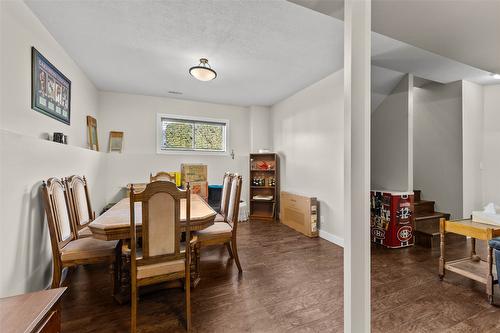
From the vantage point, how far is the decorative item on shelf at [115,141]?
434 centimetres

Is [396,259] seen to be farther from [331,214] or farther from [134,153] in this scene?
[134,153]

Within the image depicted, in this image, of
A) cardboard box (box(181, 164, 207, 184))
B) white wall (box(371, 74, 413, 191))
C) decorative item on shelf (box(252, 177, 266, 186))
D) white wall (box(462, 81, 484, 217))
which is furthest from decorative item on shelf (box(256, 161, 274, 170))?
white wall (box(462, 81, 484, 217))

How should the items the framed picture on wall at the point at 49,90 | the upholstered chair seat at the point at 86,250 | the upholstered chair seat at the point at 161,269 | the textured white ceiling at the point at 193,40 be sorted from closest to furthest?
1. the upholstered chair seat at the point at 161,269
2. the upholstered chair seat at the point at 86,250
3. the textured white ceiling at the point at 193,40
4. the framed picture on wall at the point at 49,90

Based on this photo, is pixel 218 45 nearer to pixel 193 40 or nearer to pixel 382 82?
pixel 193 40

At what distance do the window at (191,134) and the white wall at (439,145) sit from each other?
4187mm

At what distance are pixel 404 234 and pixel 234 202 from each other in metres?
2.64

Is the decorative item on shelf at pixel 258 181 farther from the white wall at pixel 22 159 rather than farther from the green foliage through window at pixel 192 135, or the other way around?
the white wall at pixel 22 159

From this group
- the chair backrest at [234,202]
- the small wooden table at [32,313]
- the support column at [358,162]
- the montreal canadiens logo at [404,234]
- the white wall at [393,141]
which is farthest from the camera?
the white wall at [393,141]

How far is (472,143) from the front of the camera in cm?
379

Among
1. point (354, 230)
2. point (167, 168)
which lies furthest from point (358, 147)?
point (167, 168)

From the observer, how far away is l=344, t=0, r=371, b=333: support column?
116cm

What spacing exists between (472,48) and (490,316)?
8.03ft

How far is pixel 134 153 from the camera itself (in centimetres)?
453

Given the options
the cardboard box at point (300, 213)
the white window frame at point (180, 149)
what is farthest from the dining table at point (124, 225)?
the white window frame at point (180, 149)
